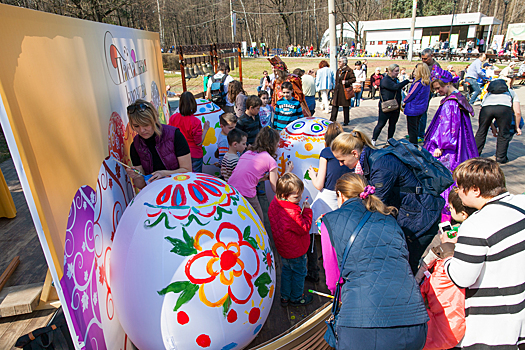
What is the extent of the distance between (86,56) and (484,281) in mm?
3083

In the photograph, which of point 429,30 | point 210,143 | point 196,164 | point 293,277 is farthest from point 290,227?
point 429,30

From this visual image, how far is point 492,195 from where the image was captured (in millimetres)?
2115

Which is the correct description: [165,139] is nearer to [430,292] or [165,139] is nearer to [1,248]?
[430,292]

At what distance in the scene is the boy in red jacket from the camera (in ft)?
9.95

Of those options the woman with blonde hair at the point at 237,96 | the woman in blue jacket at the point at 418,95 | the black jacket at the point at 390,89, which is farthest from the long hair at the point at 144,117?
the black jacket at the point at 390,89

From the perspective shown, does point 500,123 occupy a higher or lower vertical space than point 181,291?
lower

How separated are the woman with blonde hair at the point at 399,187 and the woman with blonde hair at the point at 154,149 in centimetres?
152

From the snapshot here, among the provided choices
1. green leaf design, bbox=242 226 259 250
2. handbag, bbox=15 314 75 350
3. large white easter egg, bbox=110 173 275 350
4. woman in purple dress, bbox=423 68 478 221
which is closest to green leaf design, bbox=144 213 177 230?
large white easter egg, bbox=110 173 275 350

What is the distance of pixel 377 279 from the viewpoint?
78.0 inches

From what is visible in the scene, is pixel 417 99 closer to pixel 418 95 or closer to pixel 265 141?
pixel 418 95

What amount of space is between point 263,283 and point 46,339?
1635mm

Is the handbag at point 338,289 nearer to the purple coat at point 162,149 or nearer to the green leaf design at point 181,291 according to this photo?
the green leaf design at point 181,291

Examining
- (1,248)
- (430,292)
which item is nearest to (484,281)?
(430,292)

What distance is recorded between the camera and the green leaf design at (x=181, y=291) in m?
2.08
